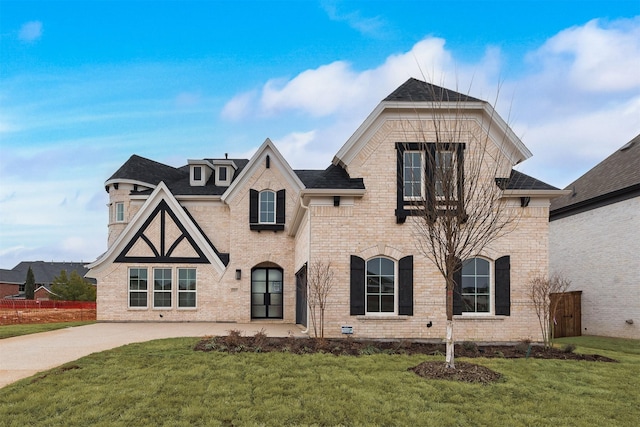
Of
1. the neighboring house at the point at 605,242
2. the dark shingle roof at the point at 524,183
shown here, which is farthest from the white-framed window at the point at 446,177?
the neighboring house at the point at 605,242

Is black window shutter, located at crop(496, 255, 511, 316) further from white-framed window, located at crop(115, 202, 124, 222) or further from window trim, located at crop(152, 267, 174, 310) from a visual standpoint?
white-framed window, located at crop(115, 202, 124, 222)

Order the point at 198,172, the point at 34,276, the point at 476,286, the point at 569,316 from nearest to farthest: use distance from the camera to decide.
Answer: the point at 476,286 → the point at 569,316 → the point at 198,172 → the point at 34,276

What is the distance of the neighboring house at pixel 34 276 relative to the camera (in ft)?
235

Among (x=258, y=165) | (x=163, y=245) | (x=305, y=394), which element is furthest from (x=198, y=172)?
(x=305, y=394)

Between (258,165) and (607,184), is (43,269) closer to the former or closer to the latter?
(258,165)

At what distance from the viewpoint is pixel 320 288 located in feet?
45.0

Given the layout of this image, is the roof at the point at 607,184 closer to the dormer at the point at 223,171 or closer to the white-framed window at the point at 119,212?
the dormer at the point at 223,171

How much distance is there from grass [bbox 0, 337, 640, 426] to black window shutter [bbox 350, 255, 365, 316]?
306cm

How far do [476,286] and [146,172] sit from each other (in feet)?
61.6

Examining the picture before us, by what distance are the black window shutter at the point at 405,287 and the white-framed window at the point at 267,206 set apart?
9519mm

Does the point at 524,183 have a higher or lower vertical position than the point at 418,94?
lower

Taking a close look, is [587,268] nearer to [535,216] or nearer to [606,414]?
[535,216]

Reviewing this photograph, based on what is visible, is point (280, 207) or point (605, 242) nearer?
Answer: point (605, 242)

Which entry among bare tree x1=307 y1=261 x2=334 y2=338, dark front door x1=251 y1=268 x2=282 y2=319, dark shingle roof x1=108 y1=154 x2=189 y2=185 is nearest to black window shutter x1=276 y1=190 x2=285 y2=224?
dark front door x1=251 y1=268 x2=282 y2=319
